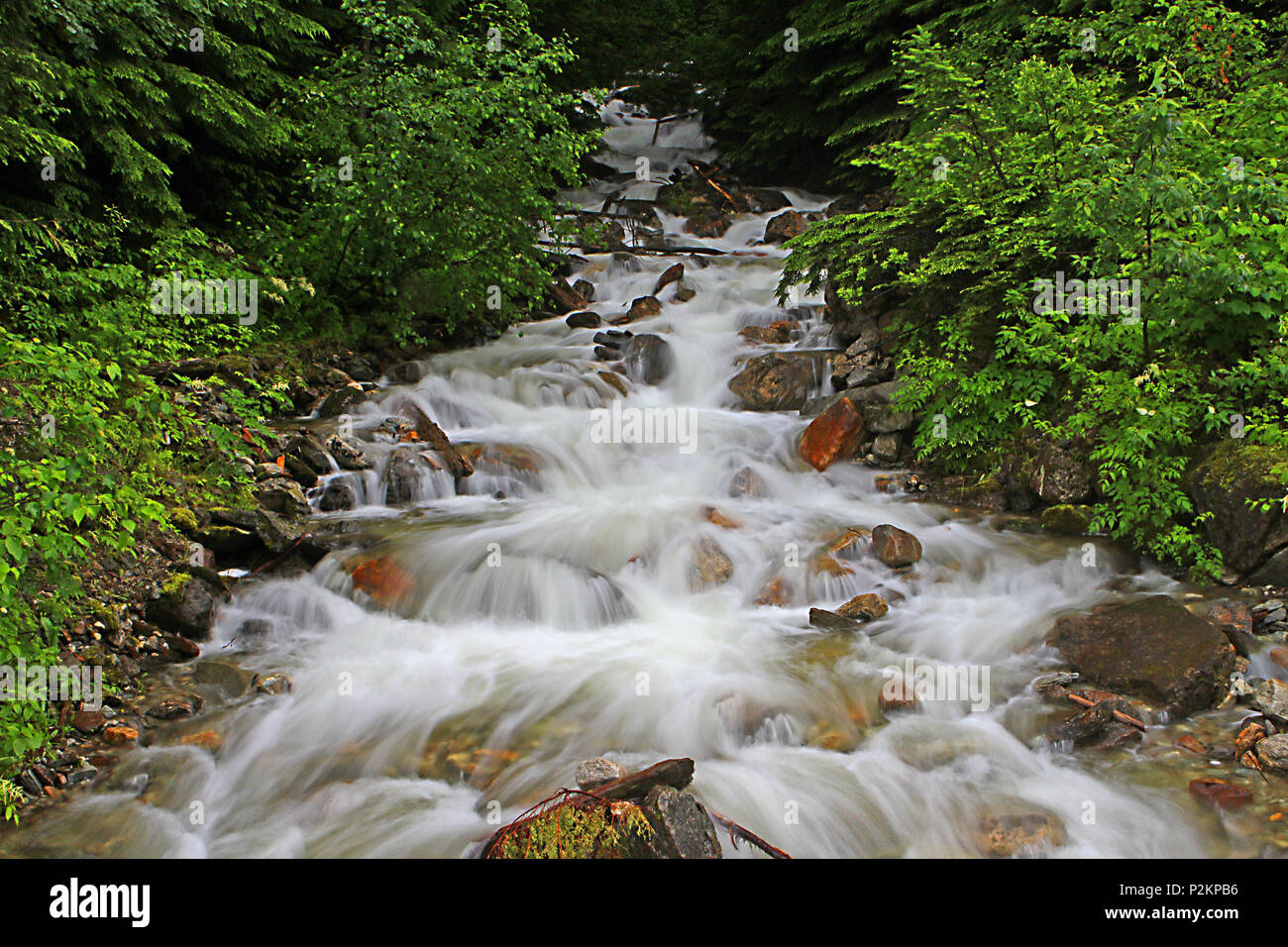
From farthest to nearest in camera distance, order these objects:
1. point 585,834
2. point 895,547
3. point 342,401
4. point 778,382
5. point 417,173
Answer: point 778,382 < point 417,173 < point 342,401 < point 895,547 < point 585,834

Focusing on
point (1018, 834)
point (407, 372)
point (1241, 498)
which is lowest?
point (1018, 834)

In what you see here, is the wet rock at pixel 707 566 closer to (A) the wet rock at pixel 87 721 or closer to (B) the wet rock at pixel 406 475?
(B) the wet rock at pixel 406 475

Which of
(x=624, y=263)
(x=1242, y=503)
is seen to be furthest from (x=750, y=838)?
(x=624, y=263)

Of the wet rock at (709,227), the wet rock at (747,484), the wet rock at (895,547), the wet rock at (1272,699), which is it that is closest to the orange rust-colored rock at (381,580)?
the wet rock at (747,484)

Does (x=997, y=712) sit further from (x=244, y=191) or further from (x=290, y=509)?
(x=244, y=191)

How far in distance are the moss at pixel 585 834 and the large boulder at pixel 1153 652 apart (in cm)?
342

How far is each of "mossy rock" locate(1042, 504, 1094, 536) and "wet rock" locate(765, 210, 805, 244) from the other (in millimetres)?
11899

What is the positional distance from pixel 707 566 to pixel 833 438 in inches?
118

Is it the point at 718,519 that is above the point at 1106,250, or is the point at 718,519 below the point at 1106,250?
below

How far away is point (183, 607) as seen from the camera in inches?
215

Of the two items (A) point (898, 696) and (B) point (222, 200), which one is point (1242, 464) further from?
(B) point (222, 200)

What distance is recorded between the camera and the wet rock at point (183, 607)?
17.8 ft

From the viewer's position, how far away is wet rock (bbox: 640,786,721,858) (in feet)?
10.7
